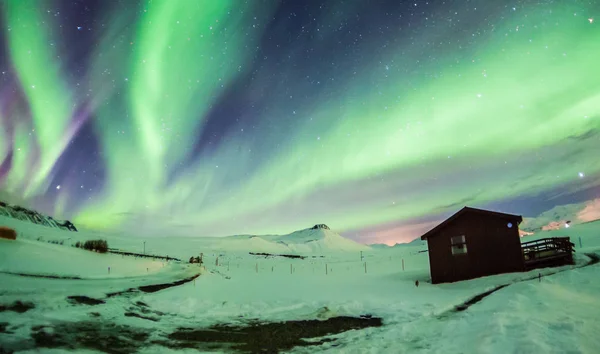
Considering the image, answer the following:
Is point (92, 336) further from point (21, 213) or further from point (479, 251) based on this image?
point (21, 213)

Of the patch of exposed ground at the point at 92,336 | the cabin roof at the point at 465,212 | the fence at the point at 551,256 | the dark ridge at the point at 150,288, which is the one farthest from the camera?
the fence at the point at 551,256

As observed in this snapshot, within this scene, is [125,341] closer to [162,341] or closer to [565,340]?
[162,341]

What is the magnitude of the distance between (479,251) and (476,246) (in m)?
0.37

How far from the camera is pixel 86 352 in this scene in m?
7.95

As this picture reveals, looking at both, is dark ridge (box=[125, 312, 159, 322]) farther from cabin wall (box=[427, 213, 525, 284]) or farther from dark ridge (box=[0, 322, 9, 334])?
cabin wall (box=[427, 213, 525, 284])

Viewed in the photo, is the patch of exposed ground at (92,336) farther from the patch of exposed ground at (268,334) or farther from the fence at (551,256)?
the fence at (551,256)

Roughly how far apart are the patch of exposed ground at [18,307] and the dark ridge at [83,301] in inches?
64.6

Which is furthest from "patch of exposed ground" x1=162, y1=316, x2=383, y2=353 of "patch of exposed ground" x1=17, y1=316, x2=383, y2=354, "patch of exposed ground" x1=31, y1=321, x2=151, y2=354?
"patch of exposed ground" x1=31, y1=321, x2=151, y2=354

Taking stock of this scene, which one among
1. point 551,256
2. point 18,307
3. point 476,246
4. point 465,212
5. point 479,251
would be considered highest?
point 465,212

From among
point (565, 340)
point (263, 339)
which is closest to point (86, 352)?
point (263, 339)

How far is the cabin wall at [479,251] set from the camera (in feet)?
73.9

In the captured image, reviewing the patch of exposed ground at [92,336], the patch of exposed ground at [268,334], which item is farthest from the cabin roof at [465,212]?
the patch of exposed ground at [92,336]

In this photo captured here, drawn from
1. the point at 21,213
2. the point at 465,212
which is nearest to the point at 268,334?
the point at 465,212

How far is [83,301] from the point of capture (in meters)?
14.6
